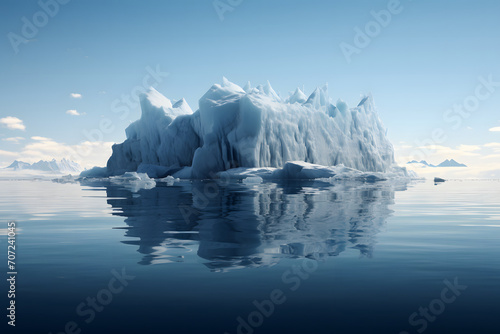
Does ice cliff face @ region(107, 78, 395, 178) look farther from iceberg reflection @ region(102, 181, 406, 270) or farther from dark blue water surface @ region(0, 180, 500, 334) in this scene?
dark blue water surface @ region(0, 180, 500, 334)

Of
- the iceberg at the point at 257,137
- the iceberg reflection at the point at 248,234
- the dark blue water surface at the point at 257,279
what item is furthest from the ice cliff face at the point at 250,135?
the dark blue water surface at the point at 257,279

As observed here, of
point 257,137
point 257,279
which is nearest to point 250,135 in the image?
point 257,137

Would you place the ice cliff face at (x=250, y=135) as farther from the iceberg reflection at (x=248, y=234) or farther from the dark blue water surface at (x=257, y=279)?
the dark blue water surface at (x=257, y=279)

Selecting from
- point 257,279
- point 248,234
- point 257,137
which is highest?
point 257,137

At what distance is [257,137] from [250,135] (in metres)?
1.01

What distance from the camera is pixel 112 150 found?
225 feet

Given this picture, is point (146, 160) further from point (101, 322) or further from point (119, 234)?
point (101, 322)

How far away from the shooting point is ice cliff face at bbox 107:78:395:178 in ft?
155

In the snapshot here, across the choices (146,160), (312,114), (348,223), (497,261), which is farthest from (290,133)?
(497,261)

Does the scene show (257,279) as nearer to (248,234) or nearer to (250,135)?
(248,234)

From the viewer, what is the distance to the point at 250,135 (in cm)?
4641

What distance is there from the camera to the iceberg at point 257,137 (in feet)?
152

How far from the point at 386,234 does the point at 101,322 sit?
6.49m

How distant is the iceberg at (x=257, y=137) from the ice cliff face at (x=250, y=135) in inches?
4.4
